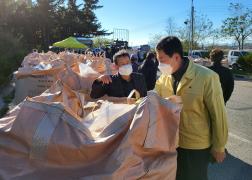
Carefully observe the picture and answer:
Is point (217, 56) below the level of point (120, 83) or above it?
above

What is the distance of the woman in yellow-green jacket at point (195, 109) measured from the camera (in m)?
3.21

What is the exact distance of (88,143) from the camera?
8.08 feet

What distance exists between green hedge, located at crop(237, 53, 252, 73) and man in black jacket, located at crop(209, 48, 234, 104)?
25.3m

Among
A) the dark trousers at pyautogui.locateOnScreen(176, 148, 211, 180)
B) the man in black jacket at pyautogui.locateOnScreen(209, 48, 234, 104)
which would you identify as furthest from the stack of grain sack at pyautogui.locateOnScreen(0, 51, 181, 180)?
the man in black jacket at pyautogui.locateOnScreen(209, 48, 234, 104)

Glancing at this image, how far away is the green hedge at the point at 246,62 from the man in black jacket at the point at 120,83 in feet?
90.1

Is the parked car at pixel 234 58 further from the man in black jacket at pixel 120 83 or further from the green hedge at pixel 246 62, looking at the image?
the man in black jacket at pixel 120 83

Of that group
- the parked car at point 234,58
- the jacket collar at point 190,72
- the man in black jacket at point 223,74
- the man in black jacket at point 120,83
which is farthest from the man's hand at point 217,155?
the parked car at point 234,58

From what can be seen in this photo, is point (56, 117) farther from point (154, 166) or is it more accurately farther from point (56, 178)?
point (154, 166)

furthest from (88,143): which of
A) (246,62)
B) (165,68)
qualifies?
(246,62)

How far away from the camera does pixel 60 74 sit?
19.8 ft

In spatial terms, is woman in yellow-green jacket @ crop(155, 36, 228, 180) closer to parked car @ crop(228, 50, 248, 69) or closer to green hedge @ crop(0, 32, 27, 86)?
green hedge @ crop(0, 32, 27, 86)

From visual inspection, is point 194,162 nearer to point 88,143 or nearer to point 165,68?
point 165,68

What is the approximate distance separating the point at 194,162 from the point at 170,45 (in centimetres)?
98

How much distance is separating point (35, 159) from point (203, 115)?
1.40 metres
